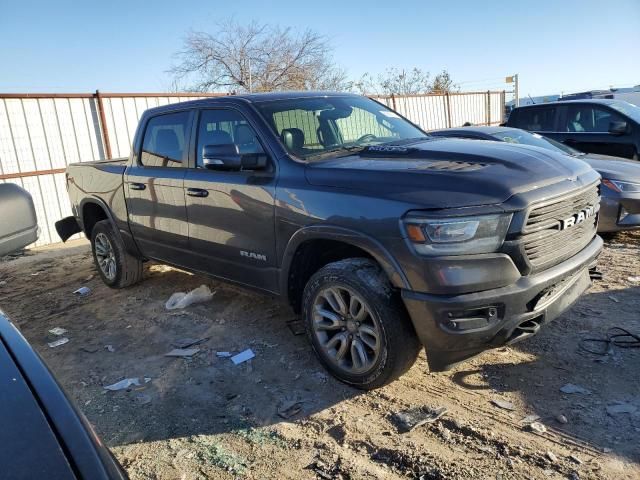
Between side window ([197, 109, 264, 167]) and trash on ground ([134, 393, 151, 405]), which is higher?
side window ([197, 109, 264, 167])

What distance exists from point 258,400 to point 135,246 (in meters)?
2.71

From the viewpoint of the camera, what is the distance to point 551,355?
3582 mm

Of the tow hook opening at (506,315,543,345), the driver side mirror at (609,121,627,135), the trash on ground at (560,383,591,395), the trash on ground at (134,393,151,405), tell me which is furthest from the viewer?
the driver side mirror at (609,121,627,135)

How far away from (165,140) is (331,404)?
2.95 meters

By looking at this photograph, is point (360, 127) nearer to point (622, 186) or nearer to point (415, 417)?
point (415, 417)

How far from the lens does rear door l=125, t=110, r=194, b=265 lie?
4469 millimetres

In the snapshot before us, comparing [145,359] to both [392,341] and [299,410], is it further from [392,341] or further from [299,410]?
[392,341]

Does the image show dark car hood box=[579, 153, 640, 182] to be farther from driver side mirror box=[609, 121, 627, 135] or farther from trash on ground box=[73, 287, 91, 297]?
trash on ground box=[73, 287, 91, 297]

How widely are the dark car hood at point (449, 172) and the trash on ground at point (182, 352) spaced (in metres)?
1.77

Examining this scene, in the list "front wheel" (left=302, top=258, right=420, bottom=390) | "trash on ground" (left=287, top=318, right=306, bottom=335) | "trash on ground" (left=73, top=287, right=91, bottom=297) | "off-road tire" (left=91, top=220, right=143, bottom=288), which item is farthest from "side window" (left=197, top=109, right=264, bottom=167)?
"trash on ground" (left=73, top=287, right=91, bottom=297)

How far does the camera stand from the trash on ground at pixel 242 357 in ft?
12.6

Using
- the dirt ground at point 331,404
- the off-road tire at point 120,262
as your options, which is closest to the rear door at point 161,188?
the off-road tire at point 120,262

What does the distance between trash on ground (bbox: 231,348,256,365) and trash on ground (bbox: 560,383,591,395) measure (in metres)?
2.18

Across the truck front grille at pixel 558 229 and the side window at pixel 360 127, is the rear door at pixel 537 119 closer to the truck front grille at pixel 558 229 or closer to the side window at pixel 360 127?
the side window at pixel 360 127
